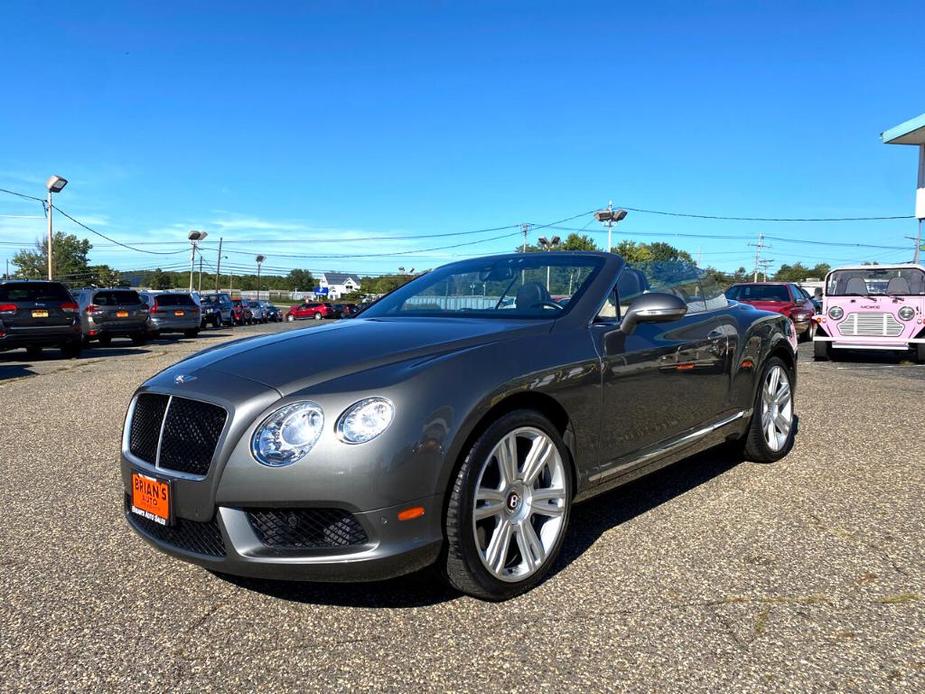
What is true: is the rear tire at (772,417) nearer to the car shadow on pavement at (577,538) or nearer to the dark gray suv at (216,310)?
the car shadow on pavement at (577,538)

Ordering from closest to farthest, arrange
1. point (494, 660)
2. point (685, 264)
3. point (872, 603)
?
point (494, 660) → point (872, 603) → point (685, 264)

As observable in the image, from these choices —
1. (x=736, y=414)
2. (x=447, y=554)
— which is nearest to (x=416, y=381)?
(x=447, y=554)

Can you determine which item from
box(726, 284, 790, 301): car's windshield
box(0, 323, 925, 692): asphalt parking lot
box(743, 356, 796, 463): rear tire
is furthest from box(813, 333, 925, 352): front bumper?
box(0, 323, 925, 692): asphalt parking lot

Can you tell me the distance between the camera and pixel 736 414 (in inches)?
181

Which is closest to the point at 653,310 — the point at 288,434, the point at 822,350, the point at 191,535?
the point at 288,434

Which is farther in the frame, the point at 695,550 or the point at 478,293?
the point at 478,293

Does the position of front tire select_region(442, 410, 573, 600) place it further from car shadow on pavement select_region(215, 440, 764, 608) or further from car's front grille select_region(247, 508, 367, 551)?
car's front grille select_region(247, 508, 367, 551)

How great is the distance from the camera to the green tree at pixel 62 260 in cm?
8831

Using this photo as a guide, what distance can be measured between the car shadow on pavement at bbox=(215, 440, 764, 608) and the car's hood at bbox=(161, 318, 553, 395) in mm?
873

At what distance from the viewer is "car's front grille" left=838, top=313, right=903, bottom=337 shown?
40.7 ft

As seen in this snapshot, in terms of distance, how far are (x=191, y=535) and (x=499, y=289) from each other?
209 centimetres

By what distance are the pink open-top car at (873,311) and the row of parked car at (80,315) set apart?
8.63 m

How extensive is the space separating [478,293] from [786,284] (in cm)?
1515

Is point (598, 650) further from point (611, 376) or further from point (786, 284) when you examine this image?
A: point (786, 284)
